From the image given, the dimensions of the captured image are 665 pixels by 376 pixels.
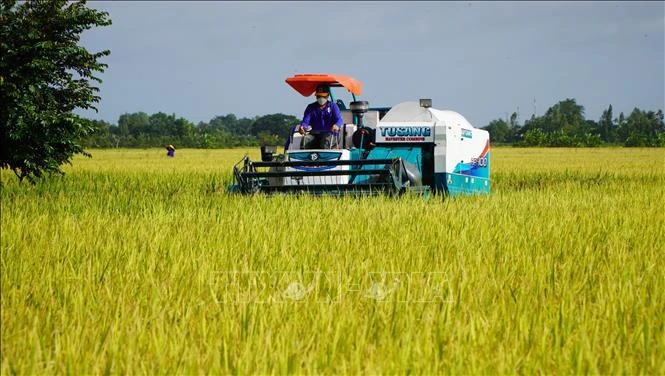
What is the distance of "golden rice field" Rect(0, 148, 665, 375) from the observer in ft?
10.4

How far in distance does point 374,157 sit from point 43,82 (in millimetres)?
6436

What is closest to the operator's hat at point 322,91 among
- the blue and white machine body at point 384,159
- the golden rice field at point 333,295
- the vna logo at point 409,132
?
the blue and white machine body at point 384,159

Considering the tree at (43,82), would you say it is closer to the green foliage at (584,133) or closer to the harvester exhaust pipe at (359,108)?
the harvester exhaust pipe at (359,108)

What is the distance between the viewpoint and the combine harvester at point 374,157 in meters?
10.6

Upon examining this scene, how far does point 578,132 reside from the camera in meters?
105

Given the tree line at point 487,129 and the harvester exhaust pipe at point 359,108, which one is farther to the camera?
the tree line at point 487,129

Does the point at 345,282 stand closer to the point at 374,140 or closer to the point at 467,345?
the point at 467,345

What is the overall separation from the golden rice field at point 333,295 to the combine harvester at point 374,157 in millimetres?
2413

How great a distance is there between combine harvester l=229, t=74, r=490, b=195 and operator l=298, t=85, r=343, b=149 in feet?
0.52

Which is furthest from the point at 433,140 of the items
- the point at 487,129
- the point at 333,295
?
the point at 487,129

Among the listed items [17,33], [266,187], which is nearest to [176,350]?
[266,187]

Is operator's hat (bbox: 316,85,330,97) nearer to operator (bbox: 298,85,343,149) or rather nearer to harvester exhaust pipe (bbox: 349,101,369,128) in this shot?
operator (bbox: 298,85,343,149)

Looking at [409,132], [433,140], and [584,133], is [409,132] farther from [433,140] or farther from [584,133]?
[584,133]

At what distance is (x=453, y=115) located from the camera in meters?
12.3
